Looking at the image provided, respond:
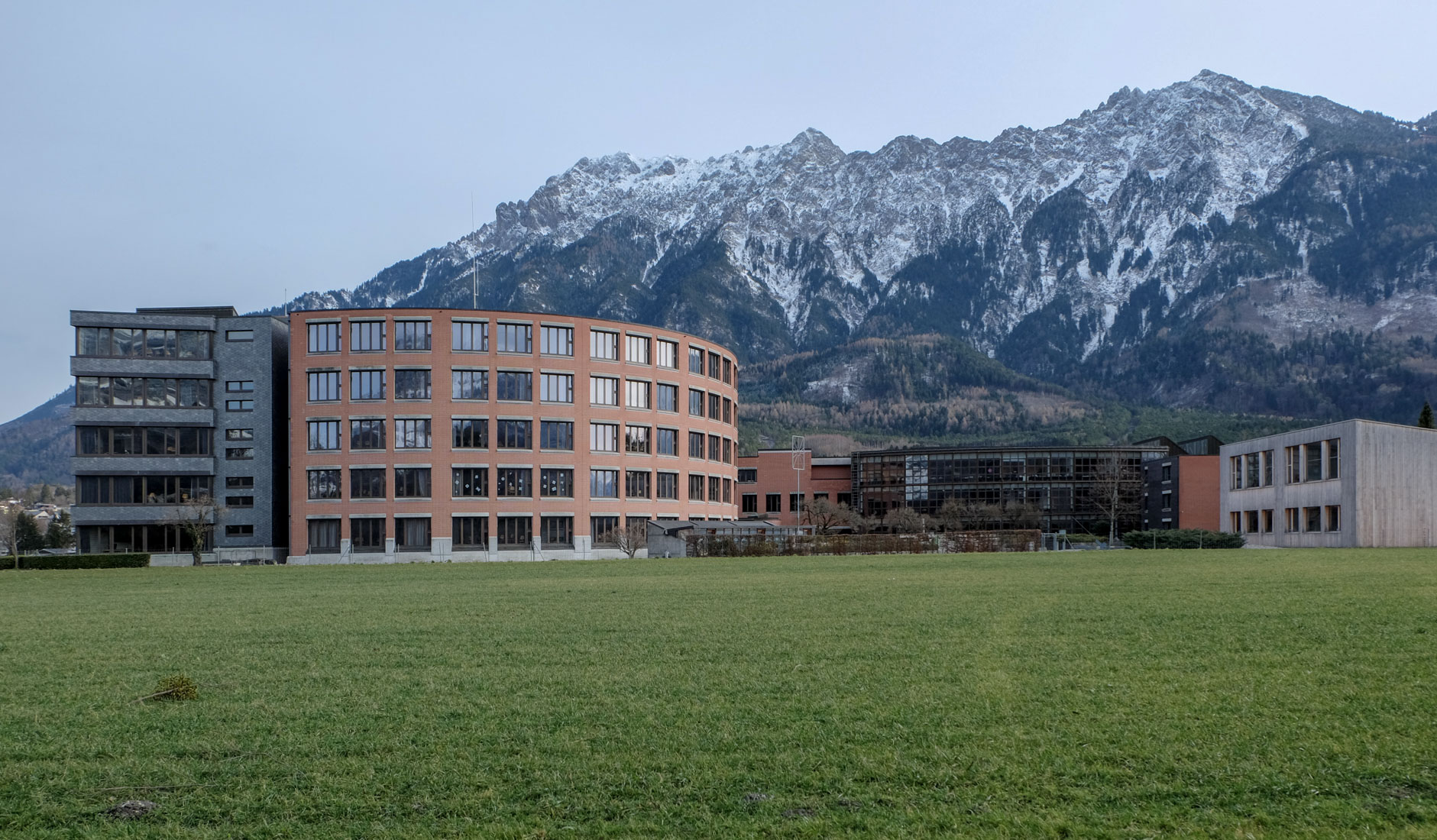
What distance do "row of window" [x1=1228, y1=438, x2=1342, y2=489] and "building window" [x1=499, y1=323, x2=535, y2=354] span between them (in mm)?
51612

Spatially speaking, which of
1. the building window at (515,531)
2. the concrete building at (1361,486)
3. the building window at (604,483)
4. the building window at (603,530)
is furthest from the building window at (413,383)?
the concrete building at (1361,486)

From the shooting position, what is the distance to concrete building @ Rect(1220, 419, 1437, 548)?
6006 cm

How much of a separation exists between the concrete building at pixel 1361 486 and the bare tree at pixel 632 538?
1620 inches

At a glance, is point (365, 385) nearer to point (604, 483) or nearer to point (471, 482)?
point (471, 482)

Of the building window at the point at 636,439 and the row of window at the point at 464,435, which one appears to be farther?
the building window at the point at 636,439

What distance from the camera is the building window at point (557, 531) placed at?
77000 mm

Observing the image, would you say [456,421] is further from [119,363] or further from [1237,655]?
[1237,655]

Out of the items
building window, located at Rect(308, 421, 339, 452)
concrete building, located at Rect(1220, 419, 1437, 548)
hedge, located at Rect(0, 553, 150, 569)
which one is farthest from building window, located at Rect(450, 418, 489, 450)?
concrete building, located at Rect(1220, 419, 1437, 548)

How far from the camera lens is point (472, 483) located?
75688 mm

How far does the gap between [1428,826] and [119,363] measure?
281 feet

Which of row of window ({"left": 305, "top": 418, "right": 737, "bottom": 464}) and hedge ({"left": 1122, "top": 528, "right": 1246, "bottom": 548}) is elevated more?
row of window ({"left": 305, "top": 418, "right": 737, "bottom": 464})

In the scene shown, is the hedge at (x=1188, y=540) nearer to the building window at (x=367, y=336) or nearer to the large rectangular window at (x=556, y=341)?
the large rectangular window at (x=556, y=341)

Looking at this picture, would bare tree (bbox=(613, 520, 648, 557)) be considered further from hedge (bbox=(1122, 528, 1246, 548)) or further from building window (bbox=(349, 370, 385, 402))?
hedge (bbox=(1122, 528, 1246, 548))

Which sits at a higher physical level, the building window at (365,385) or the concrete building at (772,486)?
the building window at (365,385)
